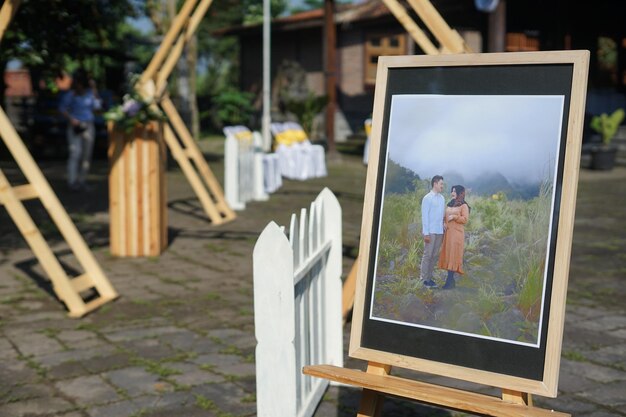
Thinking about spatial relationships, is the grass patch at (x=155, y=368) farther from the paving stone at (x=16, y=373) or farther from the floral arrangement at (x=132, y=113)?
the floral arrangement at (x=132, y=113)

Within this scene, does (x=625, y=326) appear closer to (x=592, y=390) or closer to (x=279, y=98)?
(x=592, y=390)

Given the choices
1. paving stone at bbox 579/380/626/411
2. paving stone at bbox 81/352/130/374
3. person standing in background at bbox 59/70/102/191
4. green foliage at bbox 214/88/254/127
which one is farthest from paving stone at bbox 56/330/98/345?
green foliage at bbox 214/88/254/127

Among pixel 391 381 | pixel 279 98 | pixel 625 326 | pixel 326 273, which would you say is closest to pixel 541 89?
pixel 391 381

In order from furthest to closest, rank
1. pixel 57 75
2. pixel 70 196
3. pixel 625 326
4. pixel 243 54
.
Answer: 1. pixel 243 54
2. pixel 70 196
3. pixel 57 75
4. pixel 625 326

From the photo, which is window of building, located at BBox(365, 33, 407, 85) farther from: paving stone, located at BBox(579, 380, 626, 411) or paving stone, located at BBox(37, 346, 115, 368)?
paving stone, located at BBox(579, 380, 626, 411)

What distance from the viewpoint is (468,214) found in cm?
318

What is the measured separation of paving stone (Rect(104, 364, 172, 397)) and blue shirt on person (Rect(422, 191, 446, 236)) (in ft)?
6.74

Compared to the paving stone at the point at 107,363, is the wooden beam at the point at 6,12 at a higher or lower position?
higher

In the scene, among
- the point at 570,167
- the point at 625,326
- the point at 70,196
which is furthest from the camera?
the point at 70,196

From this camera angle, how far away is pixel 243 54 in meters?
35.6

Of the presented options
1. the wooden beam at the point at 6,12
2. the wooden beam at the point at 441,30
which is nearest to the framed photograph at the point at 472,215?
the wooden beam at the point at 441,30

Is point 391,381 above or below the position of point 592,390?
above

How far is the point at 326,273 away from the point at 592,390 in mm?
1617

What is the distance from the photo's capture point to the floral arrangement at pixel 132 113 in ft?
26.6
